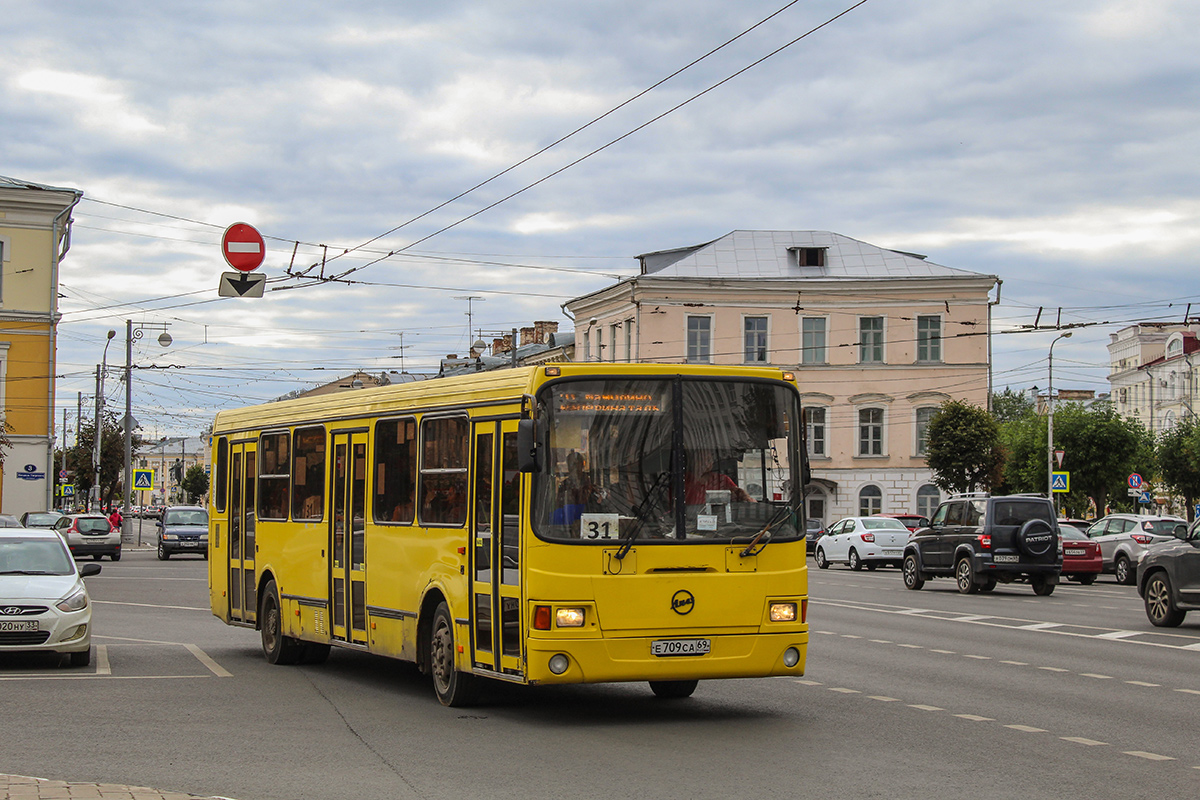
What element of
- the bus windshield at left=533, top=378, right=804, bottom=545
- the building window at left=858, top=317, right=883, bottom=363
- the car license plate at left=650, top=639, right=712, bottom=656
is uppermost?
the building window at left=858, top=317, right=883, bottom=363

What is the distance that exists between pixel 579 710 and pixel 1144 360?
10893 cm

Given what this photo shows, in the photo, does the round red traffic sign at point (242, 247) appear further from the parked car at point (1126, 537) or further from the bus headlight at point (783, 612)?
the parked car at point (1126, 537)

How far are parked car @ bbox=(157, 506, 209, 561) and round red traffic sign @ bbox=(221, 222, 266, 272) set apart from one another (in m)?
25.6

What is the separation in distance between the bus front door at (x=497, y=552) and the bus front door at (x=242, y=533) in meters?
5.91

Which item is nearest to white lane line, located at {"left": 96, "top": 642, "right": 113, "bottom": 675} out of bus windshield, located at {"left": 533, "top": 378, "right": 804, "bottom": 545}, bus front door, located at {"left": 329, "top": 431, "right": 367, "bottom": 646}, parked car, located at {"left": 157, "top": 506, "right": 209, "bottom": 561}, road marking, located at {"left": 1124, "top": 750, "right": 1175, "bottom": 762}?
bus front door, located at {"left": 329, "top": 431, "right": 367, "bottom": 646}

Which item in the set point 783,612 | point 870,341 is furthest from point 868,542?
point 783,612

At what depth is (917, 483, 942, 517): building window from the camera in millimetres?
66125

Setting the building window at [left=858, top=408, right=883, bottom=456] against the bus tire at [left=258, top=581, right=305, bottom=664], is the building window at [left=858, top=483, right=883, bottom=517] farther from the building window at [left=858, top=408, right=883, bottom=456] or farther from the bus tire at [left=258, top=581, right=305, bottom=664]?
the bus tire at [left=258, top=581, right=305, bottom=664]

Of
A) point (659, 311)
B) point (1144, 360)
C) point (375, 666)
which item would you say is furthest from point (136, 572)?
point (1144, 360)

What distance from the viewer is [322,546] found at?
14.9m

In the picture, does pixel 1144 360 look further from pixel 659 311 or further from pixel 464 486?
pixel 464 486

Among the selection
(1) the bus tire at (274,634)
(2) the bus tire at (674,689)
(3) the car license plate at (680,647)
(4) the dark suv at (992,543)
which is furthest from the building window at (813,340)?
(3) the car license plate at (680,647)

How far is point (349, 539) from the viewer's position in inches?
562

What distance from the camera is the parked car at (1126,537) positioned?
3584 centimetres
